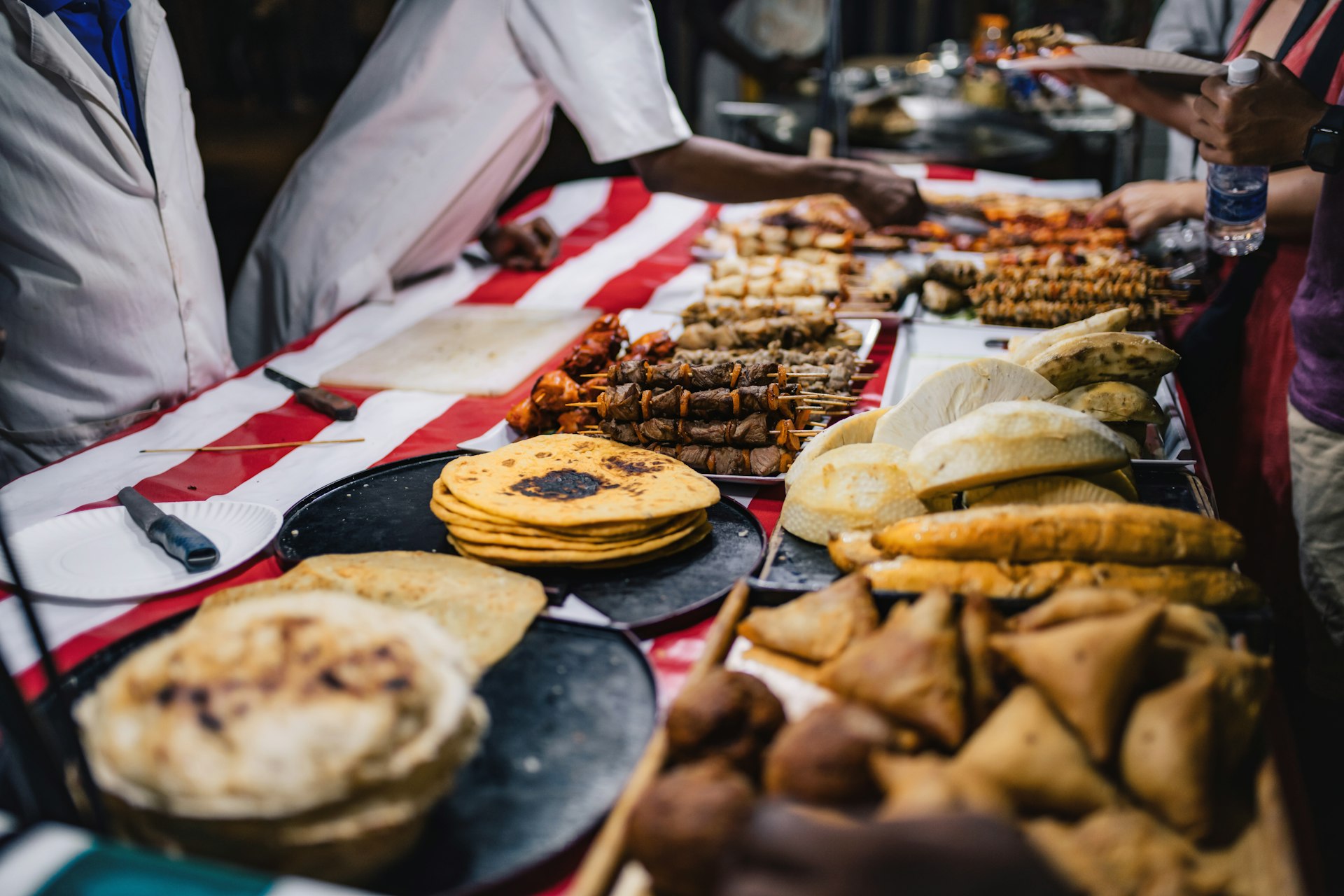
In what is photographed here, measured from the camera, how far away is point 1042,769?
1.12m

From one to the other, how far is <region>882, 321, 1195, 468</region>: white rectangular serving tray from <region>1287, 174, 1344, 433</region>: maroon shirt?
449mm

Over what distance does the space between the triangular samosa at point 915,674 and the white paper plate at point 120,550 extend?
1358 millimetres

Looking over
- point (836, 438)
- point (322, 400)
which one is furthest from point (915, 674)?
point (322, 400)

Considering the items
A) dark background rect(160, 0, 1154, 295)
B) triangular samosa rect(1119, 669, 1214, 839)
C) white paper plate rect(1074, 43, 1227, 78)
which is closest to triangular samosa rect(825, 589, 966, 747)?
triangular samosa rect(1119, 669, 1214, 839)

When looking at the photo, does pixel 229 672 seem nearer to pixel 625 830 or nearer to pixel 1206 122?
pixel 625 830

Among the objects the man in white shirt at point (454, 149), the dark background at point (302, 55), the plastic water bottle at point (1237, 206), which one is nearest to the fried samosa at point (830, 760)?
the plastic water bottle at point (1237, 206)

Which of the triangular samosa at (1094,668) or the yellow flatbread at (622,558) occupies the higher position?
the triangular samosa at (1094,668)

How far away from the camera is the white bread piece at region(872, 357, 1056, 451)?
6.84 feet

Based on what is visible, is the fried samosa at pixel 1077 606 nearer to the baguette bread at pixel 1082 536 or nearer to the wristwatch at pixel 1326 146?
the baguette bread at pixel 1082 536

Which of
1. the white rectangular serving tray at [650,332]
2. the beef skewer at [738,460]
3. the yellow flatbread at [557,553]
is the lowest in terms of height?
the white rectangular serving tray at [650,332]

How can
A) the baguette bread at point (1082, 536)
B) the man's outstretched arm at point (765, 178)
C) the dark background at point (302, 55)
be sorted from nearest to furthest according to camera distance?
1. the baguette bread at point (1082, 536)
2. the man's outstretched arm at point (765, 178)
3. the dark background at point (302, 55)

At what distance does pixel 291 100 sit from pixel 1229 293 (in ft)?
50.1

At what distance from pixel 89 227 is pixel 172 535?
164cm

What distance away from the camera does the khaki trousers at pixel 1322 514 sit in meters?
2.90
